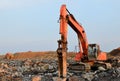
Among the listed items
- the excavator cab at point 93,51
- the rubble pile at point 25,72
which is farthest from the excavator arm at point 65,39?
the rubble pile at point 25,72

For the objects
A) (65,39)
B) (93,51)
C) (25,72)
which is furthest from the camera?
(25,72)

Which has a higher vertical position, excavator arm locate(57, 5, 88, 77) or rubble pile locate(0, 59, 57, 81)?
excavator arm locate(57, 5, 88, 77)

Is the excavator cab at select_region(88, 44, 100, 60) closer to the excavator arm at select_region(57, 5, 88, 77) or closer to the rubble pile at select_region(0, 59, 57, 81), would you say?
the excavator arm at select_region(57, 5, 88, 77)

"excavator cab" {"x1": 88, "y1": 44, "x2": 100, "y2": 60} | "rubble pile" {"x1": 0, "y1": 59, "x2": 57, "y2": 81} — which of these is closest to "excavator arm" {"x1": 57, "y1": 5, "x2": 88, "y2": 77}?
"excavator cab" {"x1": 88, "y1": 44, "x2": 100, "y2": 60}

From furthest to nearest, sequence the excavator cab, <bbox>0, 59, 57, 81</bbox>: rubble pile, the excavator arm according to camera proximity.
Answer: the excavator cab → <bbox>0, 59, 57, 81</bbox>: rubble pile → the excavator arm

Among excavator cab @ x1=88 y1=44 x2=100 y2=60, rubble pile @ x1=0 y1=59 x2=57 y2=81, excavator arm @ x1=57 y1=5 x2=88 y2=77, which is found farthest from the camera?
excavator cab @ x1=88 y1=44 x2=100 y2=60

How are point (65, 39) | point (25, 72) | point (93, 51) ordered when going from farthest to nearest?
point (25, 72) < point (93, 51) < point (65, 39)

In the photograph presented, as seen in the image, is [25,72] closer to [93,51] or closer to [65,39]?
[93,51]

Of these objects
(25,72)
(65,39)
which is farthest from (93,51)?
(65,39)

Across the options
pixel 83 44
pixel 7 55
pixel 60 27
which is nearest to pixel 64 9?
pixel 60 27

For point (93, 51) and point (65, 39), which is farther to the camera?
point (93, 51)

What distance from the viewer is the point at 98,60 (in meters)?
23.6

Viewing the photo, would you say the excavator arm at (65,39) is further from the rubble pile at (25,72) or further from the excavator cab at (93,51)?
the rubble pile at (25,72)

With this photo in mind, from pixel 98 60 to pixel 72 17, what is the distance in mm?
4321
